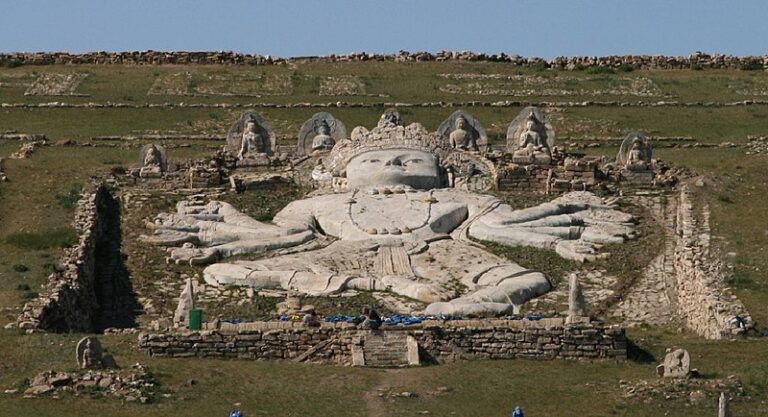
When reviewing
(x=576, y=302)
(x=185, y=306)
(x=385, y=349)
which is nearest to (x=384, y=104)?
(x=185, y=306)

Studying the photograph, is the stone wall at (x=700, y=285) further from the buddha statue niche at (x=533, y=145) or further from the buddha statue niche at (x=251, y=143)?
the buddha statue niche at (x=251, y=143)

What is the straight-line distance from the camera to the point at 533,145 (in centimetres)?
8481

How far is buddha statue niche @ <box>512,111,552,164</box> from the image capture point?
8400 cm

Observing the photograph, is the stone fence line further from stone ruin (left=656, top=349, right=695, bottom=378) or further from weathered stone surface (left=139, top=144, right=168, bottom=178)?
stone ruin (left=656, top=349, right=695, bottom=378)

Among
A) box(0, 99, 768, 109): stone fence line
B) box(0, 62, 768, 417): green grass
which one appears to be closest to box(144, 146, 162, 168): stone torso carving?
box(0, 62, 768, 417): green grass

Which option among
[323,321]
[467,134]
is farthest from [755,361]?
[467,134]

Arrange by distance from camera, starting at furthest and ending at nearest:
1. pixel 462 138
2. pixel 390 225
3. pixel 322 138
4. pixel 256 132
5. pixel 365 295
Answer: pixel 256 132
pixel 322 138
pixel 462 138
pixel 390 225
pixel 365 295

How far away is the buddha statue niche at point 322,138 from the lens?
84.6 m

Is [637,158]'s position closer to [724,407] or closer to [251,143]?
[251,143]

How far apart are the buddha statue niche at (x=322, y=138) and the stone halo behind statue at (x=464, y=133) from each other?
134 inches

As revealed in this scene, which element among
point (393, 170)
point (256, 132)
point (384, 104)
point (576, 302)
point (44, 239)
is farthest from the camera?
point (384, 104)

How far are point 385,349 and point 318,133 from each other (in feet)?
72.1

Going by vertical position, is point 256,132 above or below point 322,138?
above

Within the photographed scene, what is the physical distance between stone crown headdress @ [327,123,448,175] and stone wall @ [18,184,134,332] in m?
6.98
